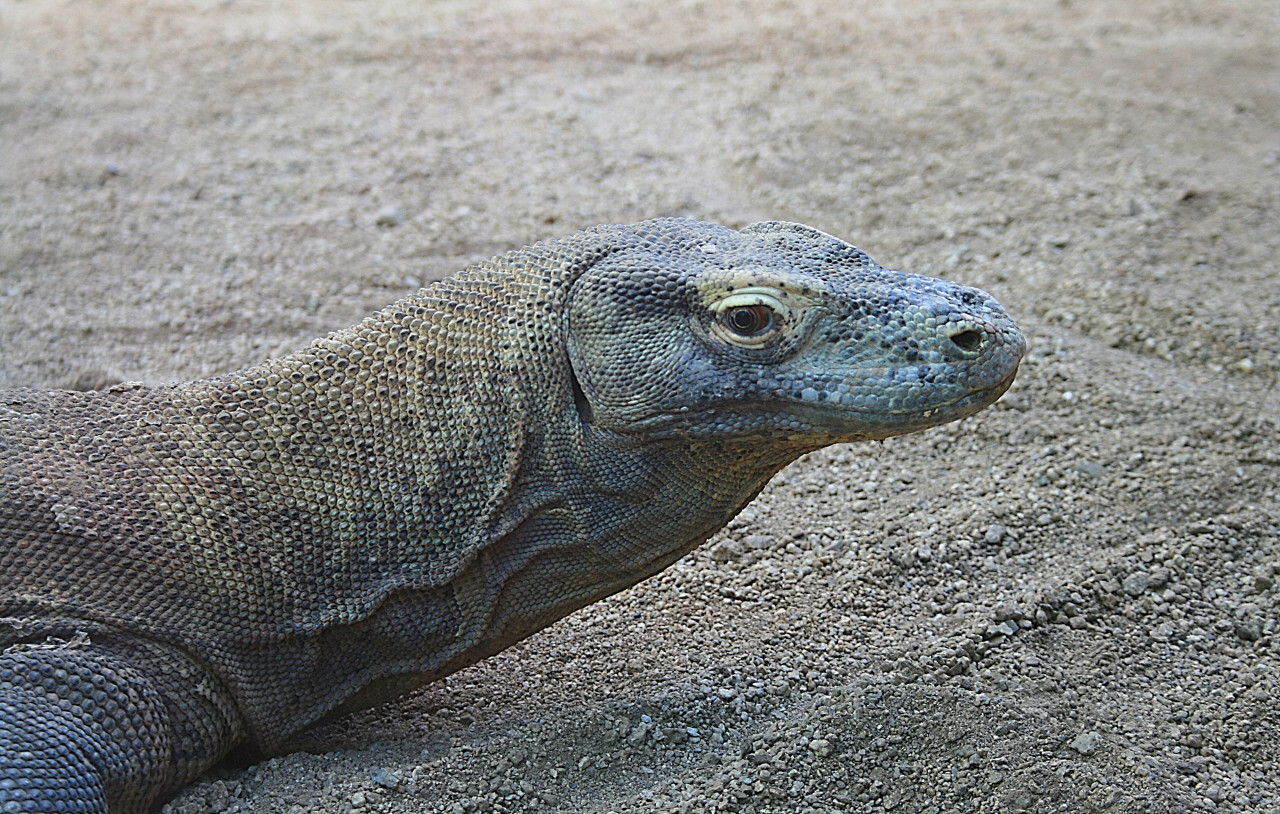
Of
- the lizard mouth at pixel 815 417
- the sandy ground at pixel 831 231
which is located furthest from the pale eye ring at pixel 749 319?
the sandy ground at pixel 831 231

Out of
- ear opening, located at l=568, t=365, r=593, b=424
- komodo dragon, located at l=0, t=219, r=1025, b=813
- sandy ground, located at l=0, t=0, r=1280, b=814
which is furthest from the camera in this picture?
sandy ground, located at l=0, t=0, r=1280, b=814

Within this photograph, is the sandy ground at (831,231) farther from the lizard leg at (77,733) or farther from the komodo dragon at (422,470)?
the komodo dragon at (422,470)

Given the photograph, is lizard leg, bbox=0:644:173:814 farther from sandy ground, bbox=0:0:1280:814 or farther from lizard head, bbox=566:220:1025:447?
lizard head, bbox=566:220:1025:447

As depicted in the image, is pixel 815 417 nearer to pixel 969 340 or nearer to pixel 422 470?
pixel 969 340

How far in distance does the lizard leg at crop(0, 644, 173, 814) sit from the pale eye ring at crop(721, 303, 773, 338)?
5.58ft

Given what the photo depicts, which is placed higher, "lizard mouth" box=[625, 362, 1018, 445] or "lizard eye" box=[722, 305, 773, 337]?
"lizard eye" box=[722, 305, 773, 337]

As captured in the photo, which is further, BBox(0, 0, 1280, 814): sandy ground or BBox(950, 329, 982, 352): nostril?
BBox(0, 0, 1280, 814): sandy ground

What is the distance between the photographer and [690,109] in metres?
7.76

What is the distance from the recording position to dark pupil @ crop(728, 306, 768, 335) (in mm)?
2721

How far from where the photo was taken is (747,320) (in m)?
2.72

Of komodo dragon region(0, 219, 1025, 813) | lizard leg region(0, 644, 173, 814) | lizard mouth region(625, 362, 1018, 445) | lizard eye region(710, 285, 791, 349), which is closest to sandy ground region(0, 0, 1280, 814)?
lizard leg region(0, 644, 173, 814)

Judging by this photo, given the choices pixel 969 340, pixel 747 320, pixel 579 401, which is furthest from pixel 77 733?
pixel 969 340

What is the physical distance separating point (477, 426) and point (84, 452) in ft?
3.41

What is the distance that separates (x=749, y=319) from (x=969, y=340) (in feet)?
1.67
